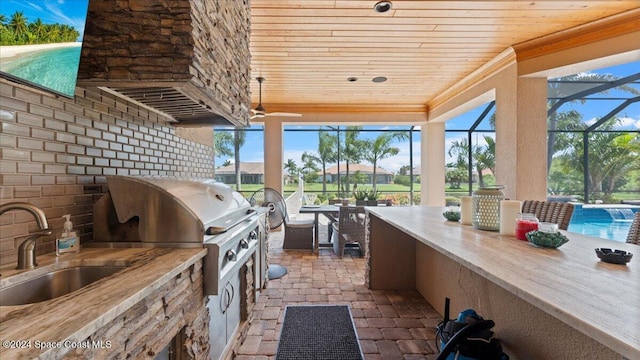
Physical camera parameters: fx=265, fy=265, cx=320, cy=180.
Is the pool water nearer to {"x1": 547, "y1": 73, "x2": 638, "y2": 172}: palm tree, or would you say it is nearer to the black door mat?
{"x1": 547, "y1": 73, "x2": 638, "y2": 172}: palm tree

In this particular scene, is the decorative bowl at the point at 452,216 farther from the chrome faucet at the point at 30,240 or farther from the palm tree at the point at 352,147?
the palm tree at the point at 352,147

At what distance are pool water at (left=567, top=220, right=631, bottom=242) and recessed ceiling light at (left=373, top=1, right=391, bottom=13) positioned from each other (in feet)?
21.2

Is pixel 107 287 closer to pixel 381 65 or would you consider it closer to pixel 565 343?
pixel 565 343

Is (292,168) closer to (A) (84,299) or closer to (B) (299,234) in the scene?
(B) (299,234)

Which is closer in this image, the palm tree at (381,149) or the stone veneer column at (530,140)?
the stone veneer column at (530,140)

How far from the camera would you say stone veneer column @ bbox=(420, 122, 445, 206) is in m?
5.78

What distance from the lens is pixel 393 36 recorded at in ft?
9.53

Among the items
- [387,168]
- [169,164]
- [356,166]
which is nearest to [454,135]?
[387,168]

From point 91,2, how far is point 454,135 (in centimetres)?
734

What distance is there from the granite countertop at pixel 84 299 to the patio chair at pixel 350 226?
2917mm

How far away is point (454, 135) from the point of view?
6.96m

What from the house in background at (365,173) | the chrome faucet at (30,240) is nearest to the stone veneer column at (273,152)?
the house in background at (365,173)

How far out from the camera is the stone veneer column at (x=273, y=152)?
568 cm

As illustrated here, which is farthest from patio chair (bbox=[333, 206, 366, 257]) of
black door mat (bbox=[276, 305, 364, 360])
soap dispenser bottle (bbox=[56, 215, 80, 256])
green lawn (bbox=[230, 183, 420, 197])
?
green lawn (bbox=[230, 183, 420, 197])
